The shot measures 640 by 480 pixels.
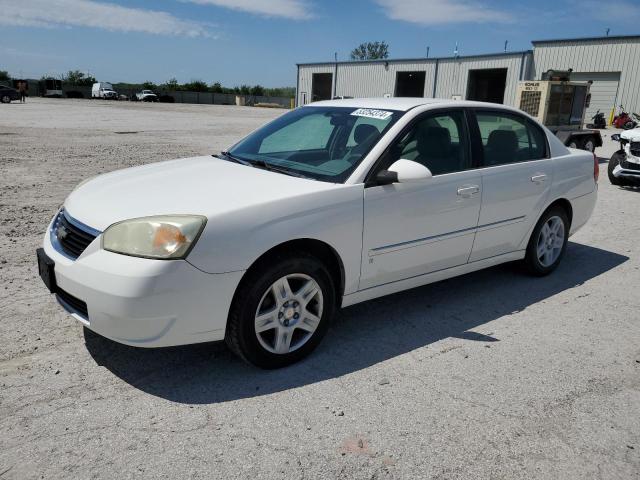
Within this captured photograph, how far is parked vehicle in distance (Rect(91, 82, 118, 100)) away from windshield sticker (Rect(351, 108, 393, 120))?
204 ft

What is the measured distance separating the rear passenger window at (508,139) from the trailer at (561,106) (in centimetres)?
933

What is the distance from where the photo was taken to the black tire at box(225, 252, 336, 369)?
311cm

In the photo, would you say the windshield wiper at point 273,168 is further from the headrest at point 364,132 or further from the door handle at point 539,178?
the door handle at point 539,178

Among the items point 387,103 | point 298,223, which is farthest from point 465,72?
point 298,223

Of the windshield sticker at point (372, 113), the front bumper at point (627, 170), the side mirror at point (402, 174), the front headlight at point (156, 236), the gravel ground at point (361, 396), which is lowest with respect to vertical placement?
the gravel ground at point (361, 396)

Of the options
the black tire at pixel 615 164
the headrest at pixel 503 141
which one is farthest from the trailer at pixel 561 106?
the headrest at pixel 503 141

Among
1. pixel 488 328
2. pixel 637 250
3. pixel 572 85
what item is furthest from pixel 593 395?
pixel 572 85

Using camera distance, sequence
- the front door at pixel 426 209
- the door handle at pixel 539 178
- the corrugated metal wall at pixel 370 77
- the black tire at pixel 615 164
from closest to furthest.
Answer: the front door at pixel 426 209 < the door handle at pixel 539 178 < the black tire at pixel 615 164 < the corrugated metal wall at pixel 370 77

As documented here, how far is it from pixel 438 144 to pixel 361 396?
204cm

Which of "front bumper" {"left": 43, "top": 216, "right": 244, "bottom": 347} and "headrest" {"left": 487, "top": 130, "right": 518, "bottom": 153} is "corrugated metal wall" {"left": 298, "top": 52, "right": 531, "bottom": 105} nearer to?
"headrest" {"left": 487, "top": 130, "right": 518, "bottom": 153}

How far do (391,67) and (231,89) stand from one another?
38839 millimetres

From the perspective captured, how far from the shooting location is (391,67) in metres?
43.9

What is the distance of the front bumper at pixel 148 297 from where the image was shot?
2816mm

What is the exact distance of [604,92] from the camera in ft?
105
